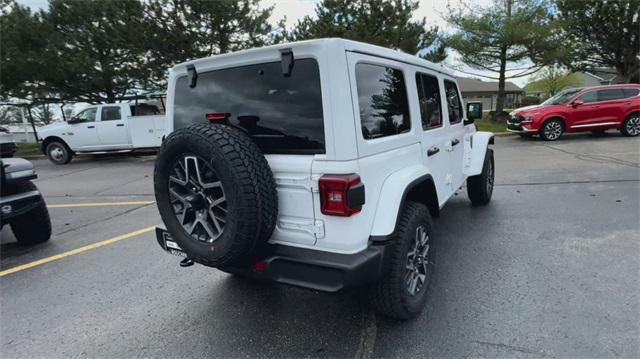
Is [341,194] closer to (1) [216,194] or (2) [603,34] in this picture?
(1) [216,194]

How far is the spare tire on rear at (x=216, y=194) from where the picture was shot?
2064 mm

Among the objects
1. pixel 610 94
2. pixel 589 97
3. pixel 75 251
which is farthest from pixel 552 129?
pixel 75 251

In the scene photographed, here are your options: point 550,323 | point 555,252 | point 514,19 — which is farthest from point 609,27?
point 550,323

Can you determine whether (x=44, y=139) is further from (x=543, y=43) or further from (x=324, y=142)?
(x=543, y=43)

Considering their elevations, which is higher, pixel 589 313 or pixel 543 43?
pixel 543 43

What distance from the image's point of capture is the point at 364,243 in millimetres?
2209

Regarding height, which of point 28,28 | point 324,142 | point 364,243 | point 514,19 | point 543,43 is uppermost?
point 28,28

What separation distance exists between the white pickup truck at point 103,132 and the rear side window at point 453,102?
10322 millimetres

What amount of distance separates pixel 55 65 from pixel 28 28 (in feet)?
5.72

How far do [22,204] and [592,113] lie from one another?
14813mm

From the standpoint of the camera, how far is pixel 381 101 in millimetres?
2537

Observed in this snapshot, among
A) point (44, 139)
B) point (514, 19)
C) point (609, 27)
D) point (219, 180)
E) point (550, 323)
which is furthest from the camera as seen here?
point (609, 27)

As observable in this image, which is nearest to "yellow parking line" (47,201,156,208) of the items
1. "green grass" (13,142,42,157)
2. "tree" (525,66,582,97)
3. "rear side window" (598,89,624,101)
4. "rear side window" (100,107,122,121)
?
→ "rear side window" (100,107,122,121)

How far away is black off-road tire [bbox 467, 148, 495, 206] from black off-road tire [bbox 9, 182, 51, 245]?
5.51 metres
